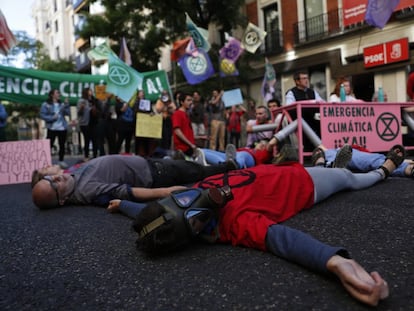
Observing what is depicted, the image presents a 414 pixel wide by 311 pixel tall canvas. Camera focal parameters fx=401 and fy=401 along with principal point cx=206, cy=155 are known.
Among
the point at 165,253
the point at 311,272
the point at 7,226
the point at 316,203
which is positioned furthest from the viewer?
the point at 7,226

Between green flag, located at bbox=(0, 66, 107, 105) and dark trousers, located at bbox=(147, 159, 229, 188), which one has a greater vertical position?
green flag, located at bbox=(0, 66, 107, 105)

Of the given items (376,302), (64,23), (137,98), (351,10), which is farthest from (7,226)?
(64,23)

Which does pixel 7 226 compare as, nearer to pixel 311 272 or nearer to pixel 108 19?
pixel 311 272

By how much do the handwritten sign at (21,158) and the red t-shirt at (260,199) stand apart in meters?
4.66

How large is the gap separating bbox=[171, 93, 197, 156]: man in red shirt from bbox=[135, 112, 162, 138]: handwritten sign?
131 cm

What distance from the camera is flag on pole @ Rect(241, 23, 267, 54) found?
10281mm

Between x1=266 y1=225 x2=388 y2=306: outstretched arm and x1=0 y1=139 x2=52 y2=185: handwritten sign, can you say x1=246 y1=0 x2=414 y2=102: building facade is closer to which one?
x1=0 y1=139 x2=52 y2=185: handwritten sign

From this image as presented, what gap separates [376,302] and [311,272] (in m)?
0.34

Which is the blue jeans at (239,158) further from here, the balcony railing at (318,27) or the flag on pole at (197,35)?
the balcony railing at (318,27)

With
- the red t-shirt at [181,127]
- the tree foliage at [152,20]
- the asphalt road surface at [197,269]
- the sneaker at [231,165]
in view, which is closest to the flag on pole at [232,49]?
the tree foliage at [152,20]

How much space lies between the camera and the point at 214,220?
6.37 ft

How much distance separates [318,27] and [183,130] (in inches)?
461

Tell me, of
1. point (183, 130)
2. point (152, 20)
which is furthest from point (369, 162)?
point (152, 20)

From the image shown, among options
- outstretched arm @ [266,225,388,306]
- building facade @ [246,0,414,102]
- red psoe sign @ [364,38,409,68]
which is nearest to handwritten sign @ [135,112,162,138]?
outstretched arm @ [266,225,388,306]
